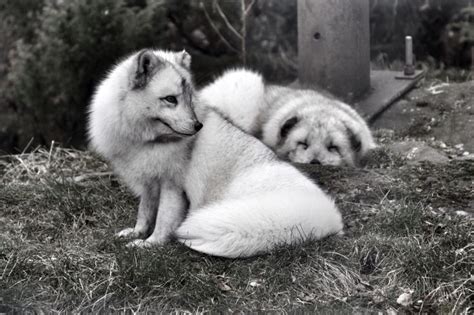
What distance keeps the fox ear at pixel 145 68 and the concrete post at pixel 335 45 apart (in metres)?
3.11

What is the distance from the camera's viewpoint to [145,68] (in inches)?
165

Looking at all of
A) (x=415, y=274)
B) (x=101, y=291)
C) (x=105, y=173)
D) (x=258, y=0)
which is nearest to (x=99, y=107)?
(x=101, y=291)

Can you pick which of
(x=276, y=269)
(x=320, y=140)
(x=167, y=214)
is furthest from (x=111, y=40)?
(x=276, y=269)

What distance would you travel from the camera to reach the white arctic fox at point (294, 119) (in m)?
5.84

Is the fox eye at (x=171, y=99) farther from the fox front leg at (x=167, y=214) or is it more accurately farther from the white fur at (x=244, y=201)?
the fox front leg at (x=167, y=214)

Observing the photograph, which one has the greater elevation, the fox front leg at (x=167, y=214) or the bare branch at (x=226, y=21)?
the bare branch at (x=226, y=21)

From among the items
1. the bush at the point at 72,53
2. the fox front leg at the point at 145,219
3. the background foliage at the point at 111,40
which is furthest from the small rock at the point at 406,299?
the bush at the point at 72,53

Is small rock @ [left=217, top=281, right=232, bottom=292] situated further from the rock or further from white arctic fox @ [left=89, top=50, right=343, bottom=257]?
the rock

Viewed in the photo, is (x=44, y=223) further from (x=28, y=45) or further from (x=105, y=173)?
(x=28, y=45)

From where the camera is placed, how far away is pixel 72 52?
7.34 meters

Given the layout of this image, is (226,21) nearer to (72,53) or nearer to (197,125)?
(72,53)

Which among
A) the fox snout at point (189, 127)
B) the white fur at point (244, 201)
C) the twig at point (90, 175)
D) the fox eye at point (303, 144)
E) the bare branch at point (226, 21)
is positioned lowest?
the twig at point (90, 175)

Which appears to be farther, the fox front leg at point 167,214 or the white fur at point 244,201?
the fox front leg at point 167,214

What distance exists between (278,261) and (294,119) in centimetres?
206
